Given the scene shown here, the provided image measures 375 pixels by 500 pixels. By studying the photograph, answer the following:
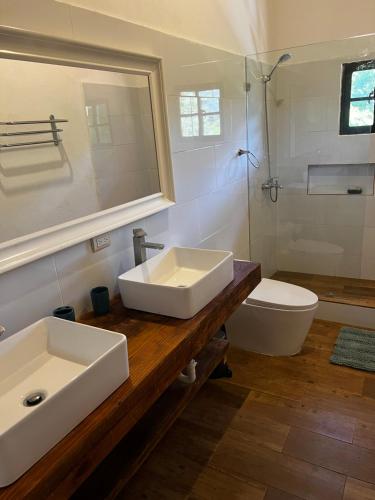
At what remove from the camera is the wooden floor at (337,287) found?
2967 mm

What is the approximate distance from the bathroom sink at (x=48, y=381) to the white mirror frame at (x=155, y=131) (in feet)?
0.86

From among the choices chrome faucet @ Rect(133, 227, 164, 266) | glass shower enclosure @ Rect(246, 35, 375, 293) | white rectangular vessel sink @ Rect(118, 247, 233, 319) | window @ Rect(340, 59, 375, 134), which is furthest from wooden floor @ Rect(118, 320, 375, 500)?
window @ Rect(340, 59, 375, 134)

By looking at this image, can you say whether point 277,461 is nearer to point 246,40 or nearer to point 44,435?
point 44,435

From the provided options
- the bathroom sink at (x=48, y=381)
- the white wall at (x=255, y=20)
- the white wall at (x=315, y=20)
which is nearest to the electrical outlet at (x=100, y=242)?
the bathroom sink at (x=48, y=381)

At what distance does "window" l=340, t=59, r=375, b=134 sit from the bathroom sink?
2.79 m

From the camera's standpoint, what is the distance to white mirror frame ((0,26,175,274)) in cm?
120

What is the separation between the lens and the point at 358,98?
9.77 ft

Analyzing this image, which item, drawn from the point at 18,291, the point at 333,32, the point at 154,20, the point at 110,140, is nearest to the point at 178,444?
the point at 18,291

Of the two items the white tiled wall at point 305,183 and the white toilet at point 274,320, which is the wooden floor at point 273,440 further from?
the white tiled wall at point 305,183

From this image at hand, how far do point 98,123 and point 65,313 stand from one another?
0.79 metres

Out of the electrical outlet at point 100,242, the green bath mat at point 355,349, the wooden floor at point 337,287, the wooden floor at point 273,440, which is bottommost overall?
the wooden floor at point 273,440

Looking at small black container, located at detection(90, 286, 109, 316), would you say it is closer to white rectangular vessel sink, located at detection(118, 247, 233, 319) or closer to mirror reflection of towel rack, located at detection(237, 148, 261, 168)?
white rectangular vessel sink, located at detection(118, 247, 233, 319)

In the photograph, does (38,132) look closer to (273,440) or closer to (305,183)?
(273,440)

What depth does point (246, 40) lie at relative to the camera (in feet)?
8.92
